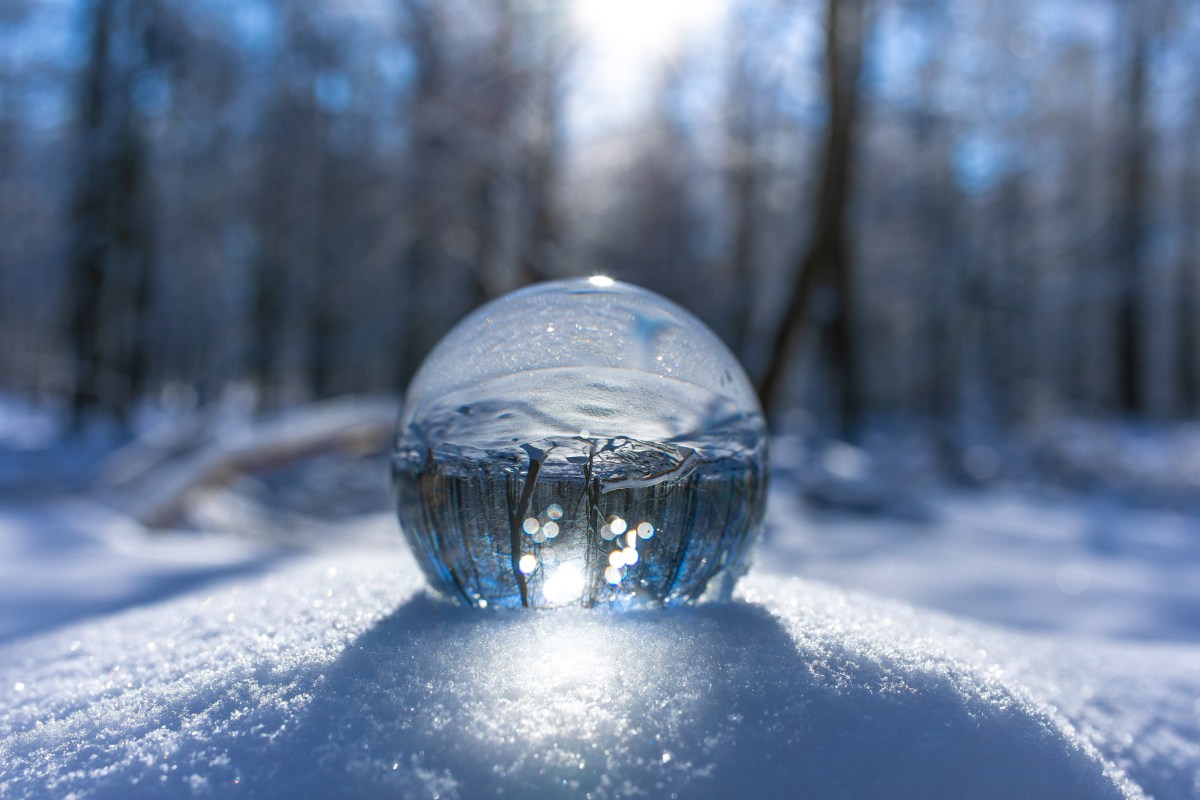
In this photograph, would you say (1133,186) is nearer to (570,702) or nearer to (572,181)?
(572,181)

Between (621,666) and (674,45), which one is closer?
(621,666)

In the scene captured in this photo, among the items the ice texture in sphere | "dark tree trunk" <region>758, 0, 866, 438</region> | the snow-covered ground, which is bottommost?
the snow-covered ground

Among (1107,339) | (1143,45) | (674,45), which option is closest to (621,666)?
(674,45)

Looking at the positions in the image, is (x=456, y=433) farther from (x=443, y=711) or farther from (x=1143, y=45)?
(x=1143, y=45)

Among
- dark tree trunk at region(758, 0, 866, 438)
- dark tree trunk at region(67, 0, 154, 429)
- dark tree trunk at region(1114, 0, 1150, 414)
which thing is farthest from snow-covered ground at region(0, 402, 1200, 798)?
dark tree trunk at region(1114, 0, 1150, 414)

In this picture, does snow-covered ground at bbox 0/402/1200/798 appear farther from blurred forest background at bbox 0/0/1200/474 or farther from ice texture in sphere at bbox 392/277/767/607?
blurred forest background at bbox 0/0/1200/474

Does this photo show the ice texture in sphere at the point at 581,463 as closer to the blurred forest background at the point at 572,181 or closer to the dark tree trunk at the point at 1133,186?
the blurred forest background at the point at 572,181

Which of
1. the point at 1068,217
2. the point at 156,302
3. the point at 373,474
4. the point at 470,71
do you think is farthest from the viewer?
the point at 156,302

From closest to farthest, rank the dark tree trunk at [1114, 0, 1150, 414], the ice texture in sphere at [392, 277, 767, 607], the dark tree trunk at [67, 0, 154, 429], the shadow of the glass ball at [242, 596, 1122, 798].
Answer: the shadow of the glass ball at [242, 596, 1122, 798], the ice texture in sphere at [392, 277, 767, 607], the dark tree trunk at [67, 0, 154, 429], the dark tree trunk at [1114, 0, 1150, 414]

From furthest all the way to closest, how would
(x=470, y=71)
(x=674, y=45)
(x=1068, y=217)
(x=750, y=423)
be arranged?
(x=1068, y=217)
(x=674, y=45)
(x=470, y=71)
(x=750, y=423)
